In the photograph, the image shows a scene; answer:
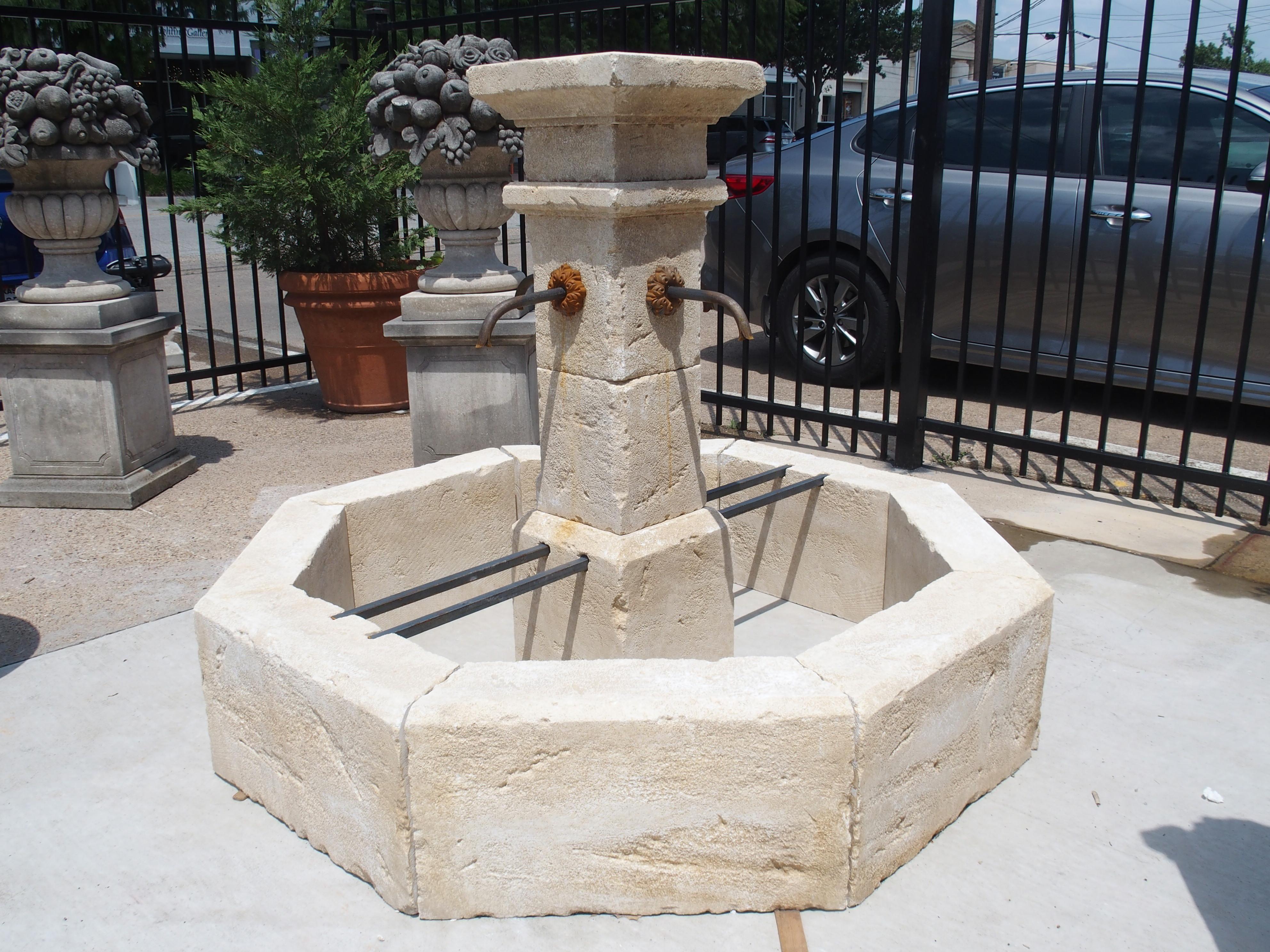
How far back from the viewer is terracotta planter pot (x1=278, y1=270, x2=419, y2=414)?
6.08m

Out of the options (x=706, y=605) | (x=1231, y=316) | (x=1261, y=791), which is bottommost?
(x=1261, y=791)

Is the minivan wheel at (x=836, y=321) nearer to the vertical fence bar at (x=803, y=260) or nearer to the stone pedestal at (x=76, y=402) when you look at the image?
Result: the vertical fence bar at (x=803, y=260)

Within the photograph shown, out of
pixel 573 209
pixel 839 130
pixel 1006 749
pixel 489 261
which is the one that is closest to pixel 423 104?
pixel 489 261

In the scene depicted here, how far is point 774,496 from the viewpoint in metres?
3.53

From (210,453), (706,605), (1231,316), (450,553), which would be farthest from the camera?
(210,453)

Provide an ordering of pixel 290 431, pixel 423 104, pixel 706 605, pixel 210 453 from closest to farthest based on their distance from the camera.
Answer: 1. pixel 706 605
2. pixel 423 104
3. pixel 210 453
4. pixel 290 431

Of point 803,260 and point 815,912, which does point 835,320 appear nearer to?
point 803,260

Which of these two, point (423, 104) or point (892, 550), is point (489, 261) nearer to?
point (423, 104)

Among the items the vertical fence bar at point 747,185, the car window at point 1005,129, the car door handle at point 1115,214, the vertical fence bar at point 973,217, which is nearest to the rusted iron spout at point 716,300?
the vertical fence bar at point 747,185

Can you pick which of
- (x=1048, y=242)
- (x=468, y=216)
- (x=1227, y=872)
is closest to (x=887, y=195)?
(x=1048, y=242)

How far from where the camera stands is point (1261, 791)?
8.90 feet

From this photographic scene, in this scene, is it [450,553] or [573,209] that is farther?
[450,553]

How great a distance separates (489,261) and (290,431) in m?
1.72

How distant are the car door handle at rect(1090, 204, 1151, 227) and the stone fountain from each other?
244 centimetres
